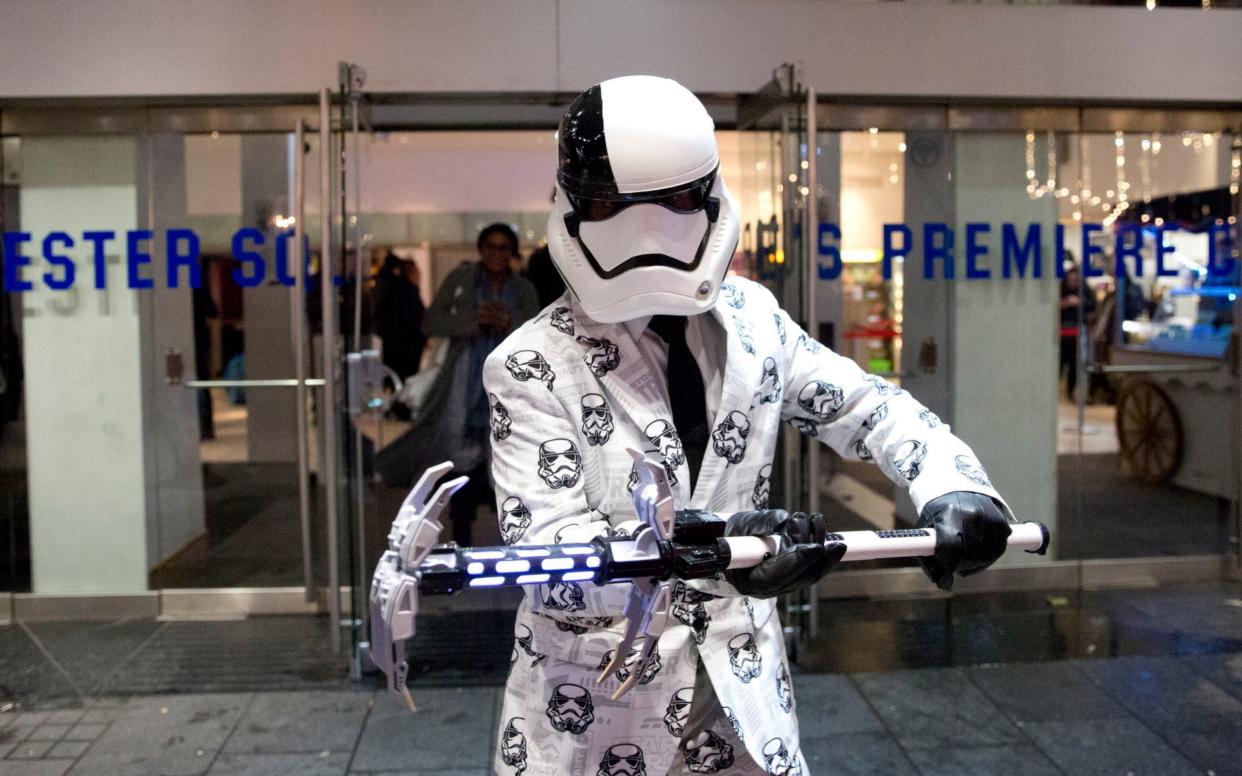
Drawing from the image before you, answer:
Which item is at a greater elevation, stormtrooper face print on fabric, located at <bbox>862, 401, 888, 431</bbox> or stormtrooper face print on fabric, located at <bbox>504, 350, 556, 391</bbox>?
stormtrooper face print on fabric, located at <bbox>504, 350, 556, 391</bbox>

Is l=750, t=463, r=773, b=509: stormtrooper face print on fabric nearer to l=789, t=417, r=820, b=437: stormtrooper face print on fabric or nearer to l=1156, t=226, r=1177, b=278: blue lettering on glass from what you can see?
l=789, t=417, r=820, b=437: stormtrooper face print on fabric

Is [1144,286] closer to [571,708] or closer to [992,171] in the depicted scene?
[992,171]

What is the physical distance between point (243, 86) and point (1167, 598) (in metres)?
5.22

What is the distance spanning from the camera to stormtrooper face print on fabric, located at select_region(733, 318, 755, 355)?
1912 mm

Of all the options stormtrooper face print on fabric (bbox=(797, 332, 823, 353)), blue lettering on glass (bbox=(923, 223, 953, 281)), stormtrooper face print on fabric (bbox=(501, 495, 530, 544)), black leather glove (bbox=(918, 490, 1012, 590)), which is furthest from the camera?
blue lettering on glass (bbox=(923, 223, 953, 281))

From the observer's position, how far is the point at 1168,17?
5.30m

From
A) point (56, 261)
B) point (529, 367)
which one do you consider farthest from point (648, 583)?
point (56, 261)

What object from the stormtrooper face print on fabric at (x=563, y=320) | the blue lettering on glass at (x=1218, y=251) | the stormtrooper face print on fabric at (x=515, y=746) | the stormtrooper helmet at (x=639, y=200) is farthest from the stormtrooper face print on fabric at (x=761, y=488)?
the blue lettering on glass at (x=1218, y=251)

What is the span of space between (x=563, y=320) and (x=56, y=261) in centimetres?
432

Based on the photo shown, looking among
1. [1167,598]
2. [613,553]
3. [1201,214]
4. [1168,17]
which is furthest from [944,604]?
[613,553]

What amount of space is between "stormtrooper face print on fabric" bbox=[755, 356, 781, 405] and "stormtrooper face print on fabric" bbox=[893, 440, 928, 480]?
0.77 ft

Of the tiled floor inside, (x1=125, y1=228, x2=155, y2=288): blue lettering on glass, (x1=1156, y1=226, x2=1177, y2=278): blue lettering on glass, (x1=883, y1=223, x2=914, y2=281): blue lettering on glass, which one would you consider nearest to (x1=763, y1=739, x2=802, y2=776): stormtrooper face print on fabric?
the tiled floor inside

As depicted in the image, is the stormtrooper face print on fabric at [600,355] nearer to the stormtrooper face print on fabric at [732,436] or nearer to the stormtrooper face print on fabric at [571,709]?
the stormtrooper face print on fabric at [732,436]

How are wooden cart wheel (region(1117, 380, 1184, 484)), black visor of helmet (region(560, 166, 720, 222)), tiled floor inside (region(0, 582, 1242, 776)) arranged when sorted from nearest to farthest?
1. black visor of helmet (region(560, 166, 720, 222))
2. tiled floor inside (region(0, 582, 1242, 776))
3. wooden cart wheel (region(1117, 380, 1184, 484))
